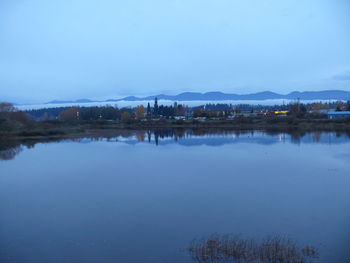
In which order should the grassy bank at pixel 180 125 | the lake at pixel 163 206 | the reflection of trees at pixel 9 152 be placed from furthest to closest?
the grassy bank at pixel 180 125 < the reflection of trees at pixel 9 152 < the lake at pixel 163 206

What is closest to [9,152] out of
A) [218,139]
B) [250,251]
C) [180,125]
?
[218,139]

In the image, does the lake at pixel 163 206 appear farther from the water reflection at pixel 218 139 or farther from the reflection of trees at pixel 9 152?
the water reflection at pixel 218 139

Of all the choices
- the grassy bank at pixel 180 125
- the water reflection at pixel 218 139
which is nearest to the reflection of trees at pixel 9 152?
the water reflection at pixel 218 139

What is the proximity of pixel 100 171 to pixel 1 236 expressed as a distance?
4102 millimetres

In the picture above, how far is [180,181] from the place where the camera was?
21.3ft

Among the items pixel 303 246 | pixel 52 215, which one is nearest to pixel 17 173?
pixel 52 215

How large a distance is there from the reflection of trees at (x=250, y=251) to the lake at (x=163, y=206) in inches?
5.0

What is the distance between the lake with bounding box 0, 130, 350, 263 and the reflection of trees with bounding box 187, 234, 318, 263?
0.13m

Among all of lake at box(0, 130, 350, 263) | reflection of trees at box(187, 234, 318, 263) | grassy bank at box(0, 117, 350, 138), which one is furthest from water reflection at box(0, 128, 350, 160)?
reflection of trees at box(187, 234, 318, 263)

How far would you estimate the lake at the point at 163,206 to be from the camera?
11.4 feet

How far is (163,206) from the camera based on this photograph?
4848 mm

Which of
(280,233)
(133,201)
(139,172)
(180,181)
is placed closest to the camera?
(280,233)

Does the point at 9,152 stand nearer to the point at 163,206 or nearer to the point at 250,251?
the point at 163,206

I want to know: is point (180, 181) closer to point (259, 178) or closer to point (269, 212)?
point (259, 178)
